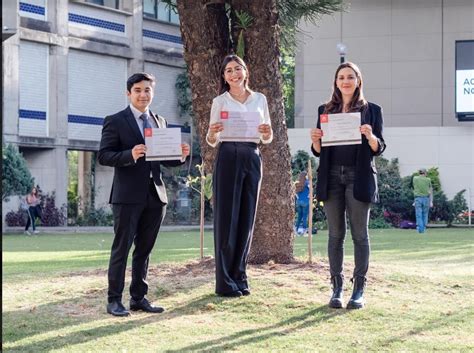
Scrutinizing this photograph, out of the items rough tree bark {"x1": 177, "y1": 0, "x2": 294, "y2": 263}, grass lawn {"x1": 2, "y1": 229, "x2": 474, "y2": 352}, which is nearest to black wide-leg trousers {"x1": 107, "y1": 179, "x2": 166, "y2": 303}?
grass lawn {"x1": 2, "y1": 229, "x2": 474, "y2": 352}

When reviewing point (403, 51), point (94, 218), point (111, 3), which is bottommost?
point (94, 218)

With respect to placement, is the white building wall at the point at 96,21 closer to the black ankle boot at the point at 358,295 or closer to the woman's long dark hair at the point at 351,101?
the woman's long dark hair at the point at 351,101

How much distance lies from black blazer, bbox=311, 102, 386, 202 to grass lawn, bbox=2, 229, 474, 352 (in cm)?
100

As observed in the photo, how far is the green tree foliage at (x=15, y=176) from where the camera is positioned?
31.9 m

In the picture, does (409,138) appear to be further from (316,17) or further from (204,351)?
(204,351)

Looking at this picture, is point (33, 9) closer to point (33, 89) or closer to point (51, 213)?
point (33, 89)

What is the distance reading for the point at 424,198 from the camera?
2938 cm

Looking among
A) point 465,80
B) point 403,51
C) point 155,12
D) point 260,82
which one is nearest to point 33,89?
point 155,12

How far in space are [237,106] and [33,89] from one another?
3213 cm

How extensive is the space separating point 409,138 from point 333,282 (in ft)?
97.9

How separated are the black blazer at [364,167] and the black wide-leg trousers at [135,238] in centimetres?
143

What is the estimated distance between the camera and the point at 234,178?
9.69m

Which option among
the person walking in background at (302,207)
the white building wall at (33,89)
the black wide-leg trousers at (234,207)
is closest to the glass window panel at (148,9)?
the white building wall at (33,89)

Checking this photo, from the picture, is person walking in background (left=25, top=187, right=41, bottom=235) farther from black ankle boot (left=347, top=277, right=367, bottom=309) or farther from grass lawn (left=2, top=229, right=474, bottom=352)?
black ankle boot (left=347, top=277, right=367, bottom=309)
